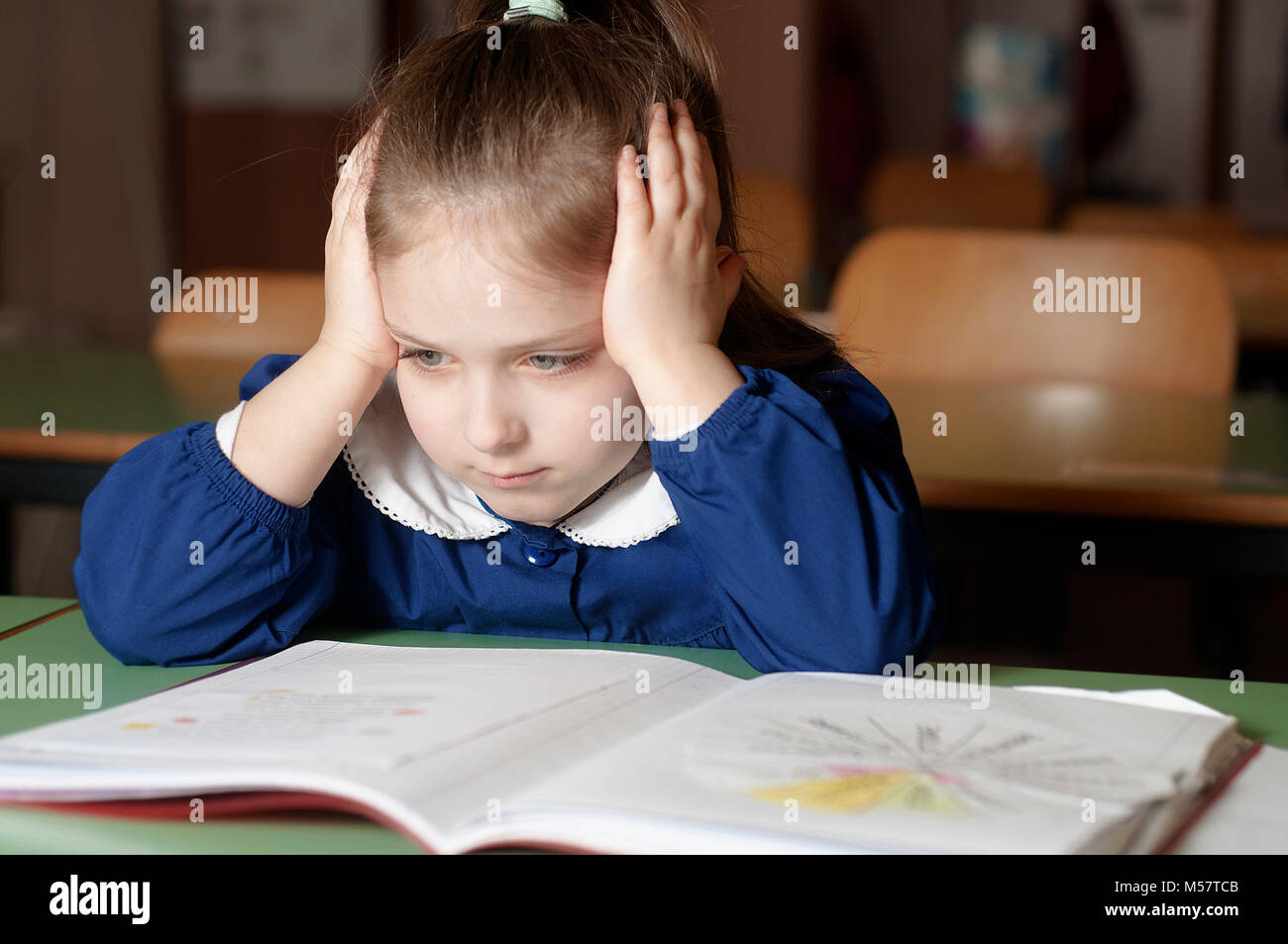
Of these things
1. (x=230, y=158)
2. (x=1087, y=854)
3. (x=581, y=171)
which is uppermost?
(x=230, y=158)

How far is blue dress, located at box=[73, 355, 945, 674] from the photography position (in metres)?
0.82

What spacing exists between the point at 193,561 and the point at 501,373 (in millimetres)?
235

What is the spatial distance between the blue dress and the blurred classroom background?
0.27m

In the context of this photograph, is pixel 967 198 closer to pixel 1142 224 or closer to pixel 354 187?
pixel 1142 224

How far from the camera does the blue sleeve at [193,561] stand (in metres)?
0.85

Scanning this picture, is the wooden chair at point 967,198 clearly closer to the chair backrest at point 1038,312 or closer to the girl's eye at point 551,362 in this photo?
the chair backrest at point 1038,312

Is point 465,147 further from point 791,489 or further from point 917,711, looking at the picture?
point 917,711

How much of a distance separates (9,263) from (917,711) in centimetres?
410

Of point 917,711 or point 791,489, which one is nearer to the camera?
point 917,711

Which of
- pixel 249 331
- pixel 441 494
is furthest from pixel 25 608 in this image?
pixel 249 331

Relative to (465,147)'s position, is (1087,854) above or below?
below

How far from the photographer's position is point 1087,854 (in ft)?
1.66

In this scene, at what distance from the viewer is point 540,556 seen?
0.96 metres

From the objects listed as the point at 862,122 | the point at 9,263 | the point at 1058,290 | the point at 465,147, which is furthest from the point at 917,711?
the point at 862,122
